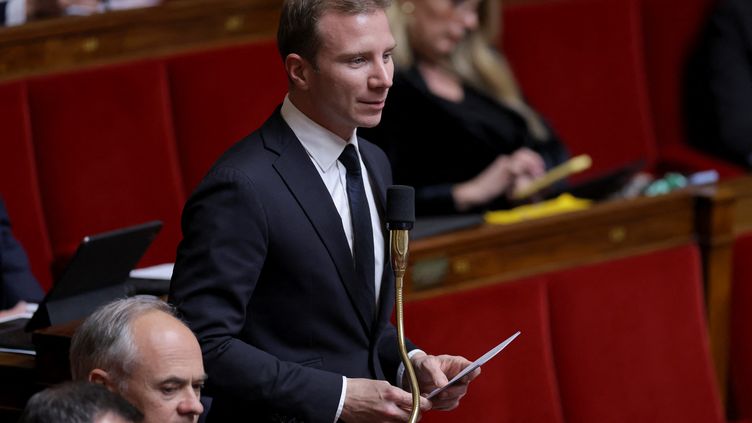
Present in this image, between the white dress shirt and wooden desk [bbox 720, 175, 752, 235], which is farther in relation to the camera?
wooden desk [bbox 720, 175, 752, 235]

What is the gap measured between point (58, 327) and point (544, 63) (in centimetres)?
95

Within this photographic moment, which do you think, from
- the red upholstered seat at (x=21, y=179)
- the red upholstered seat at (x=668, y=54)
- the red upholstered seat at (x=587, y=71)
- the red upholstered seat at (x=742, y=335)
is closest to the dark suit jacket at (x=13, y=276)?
the red upholstered seat at (x=21, y=179)

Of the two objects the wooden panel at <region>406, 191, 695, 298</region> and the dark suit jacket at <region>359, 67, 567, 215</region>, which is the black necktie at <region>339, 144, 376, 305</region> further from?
the dark suit jacket at <region>359, 67, 567, 215</region>

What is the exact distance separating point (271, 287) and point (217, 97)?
2.29 ft

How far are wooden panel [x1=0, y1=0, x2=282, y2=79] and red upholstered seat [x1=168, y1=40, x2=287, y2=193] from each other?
0.07 ft

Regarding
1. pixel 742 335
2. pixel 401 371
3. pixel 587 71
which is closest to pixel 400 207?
pixel 401 371

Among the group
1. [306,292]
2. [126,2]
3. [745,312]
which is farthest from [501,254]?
[126,2]

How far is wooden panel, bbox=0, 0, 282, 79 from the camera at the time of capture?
4.36 feet

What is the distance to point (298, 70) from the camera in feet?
2.50

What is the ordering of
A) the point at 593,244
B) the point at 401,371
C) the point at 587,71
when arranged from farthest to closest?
1. the point at 587,71
2. the point at 593,244
3. the point at 401,371

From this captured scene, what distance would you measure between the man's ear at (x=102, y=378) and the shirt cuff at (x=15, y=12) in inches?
29.6

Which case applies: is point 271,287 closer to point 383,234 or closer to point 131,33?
point 383,234

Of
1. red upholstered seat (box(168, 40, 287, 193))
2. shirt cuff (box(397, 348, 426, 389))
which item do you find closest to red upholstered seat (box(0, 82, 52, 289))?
red upholstered seat (box(168, 40, 287, 193))

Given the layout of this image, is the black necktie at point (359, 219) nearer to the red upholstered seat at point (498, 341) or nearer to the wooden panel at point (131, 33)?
the red upholstered seat at point (498, 341)
